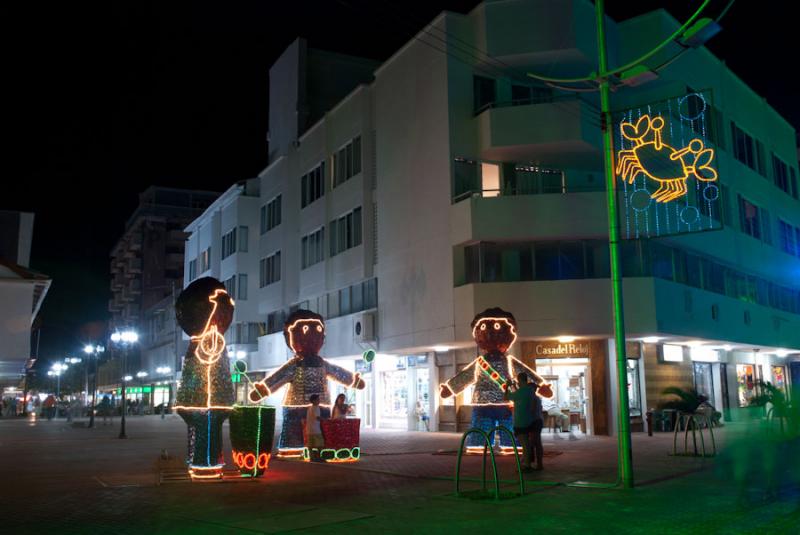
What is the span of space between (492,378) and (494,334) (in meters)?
1.19

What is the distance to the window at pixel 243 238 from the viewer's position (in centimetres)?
4806

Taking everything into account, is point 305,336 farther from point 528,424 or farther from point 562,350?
point 562,350

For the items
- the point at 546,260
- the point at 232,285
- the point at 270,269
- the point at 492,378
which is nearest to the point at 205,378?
the point at 492,378

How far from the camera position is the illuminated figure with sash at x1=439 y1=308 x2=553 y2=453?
19.1m

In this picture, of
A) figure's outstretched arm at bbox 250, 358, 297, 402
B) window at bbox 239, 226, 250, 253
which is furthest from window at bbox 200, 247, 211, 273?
figure's outstretched arm at bbox 250, 358, 297, 402

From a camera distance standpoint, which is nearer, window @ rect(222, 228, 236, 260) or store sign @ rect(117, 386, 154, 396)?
window @ rect(222, 228, 236, 260)

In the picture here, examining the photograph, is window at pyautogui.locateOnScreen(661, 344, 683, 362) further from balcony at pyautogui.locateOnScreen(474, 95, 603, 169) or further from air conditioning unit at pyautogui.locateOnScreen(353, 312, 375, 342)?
air conditioning unit at pyautogui.locateOnScreen(353, 312, 375, 342)

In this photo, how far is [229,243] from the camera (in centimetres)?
5038

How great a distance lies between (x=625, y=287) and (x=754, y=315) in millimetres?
12427

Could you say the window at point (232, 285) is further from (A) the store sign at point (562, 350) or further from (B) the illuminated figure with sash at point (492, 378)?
(B) the illuminated figure with sash at point (492, 378)

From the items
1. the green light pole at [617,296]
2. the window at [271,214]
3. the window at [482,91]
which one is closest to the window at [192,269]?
the window at [271,214]

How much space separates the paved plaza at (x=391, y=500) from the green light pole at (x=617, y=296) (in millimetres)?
529

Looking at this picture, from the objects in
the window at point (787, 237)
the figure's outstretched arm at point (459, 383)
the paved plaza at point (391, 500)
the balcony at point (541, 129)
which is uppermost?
the balcony at point (541, 129)

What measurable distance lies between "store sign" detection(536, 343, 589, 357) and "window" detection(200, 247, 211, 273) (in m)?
33.3
